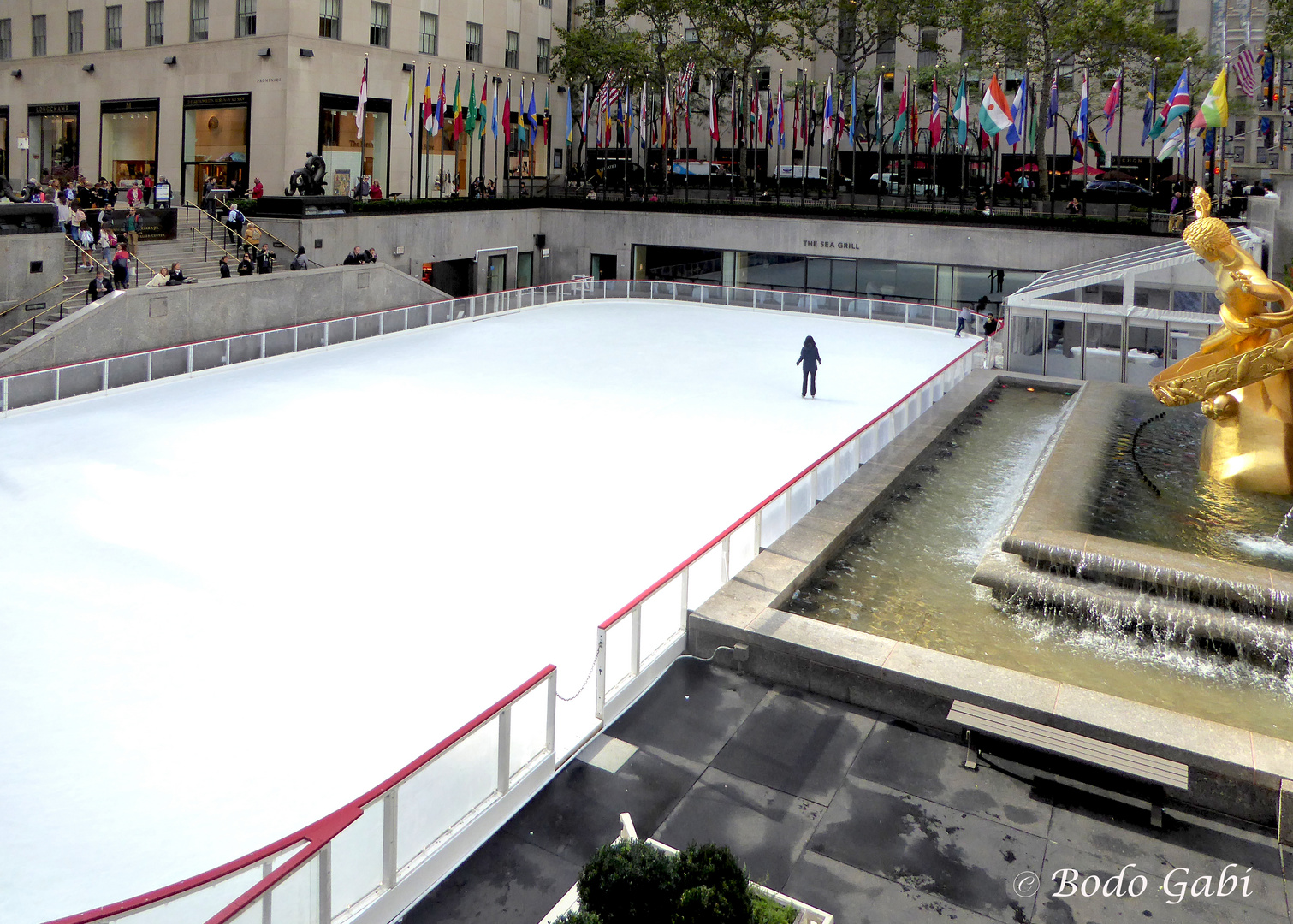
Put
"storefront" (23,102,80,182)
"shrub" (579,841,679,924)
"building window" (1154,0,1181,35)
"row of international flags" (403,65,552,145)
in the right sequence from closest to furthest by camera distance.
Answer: "shrub" (579,841,679,924)
"row of international flags" (403,65,552,145)
"storefront" (23,102,80,182)
"building window" (1154,0,1181,35)

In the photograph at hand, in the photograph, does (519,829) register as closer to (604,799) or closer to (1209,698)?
(604,799)

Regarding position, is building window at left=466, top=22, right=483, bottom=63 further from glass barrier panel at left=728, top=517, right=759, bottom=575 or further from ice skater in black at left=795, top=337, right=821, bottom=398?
glass barrier panel at left=728, top=517, right=759, bottom=575

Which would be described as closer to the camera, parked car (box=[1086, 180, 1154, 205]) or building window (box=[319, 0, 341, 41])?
building window (box=[319, 0, 341, 41])

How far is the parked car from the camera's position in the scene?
140 feet

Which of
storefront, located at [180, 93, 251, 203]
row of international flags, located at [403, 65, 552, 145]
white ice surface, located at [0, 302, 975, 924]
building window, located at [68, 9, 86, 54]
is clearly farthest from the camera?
building window, located at [68, 9, 86, 54]

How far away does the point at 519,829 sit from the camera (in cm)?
638

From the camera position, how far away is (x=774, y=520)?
11016 mm

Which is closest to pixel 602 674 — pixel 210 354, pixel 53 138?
pixel 210 354

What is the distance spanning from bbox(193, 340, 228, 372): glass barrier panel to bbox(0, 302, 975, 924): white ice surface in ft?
1.50

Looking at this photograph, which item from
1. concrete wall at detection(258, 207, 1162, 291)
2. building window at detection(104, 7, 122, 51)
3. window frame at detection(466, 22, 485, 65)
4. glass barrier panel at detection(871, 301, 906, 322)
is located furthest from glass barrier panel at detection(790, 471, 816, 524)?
Result: building window at detection(104, 7, 122, 51)

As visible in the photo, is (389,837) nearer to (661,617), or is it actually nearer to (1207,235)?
(661,617)

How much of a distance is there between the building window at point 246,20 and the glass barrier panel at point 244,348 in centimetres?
2079

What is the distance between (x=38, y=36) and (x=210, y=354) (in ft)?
109

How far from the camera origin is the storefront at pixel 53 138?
43.8 m
